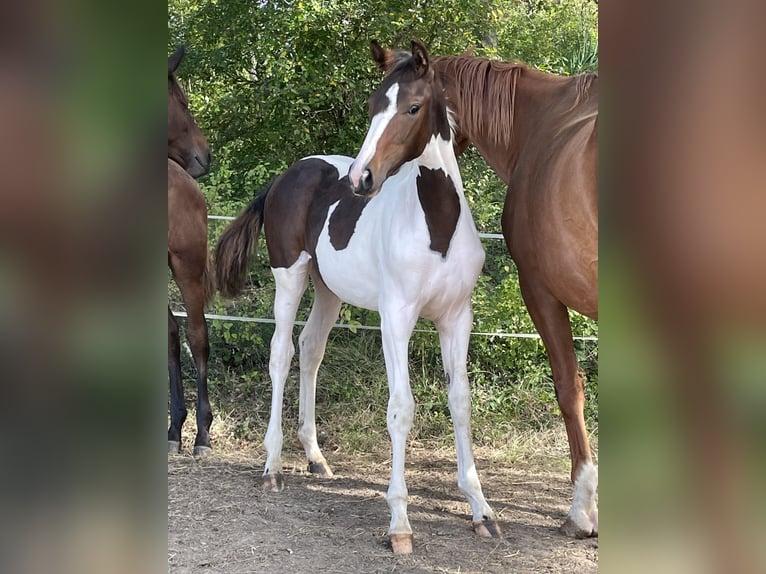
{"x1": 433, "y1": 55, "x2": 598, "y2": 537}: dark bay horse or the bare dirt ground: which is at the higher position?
{"x1": 433, "y1": 55, "x2": 598, "y2": 537}: dark bay horse

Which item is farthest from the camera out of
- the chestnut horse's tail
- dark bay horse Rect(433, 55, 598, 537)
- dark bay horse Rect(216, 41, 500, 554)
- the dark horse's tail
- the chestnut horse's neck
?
the chestnut horse's tail

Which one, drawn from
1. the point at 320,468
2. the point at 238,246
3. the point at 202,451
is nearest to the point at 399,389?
the point at 320,468

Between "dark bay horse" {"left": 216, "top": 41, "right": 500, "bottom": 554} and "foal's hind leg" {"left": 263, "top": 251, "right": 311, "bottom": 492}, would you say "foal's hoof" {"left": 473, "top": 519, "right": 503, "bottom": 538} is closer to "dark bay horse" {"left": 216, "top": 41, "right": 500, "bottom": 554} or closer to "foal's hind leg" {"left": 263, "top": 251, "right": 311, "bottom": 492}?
"dark bay horse" {"left": 216, "top": 41, "right": 500, "bottom": 554}

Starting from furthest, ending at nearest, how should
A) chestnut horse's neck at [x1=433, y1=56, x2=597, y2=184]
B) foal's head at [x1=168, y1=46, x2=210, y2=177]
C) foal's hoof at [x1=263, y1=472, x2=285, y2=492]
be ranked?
foal's head at [x1=168, y1=46, x2=210, y2=177] → foal's hoof at [x1=263, y1=472, x2=285, y2=492] → chestnut horse's neck at [x1=433, y1=56, x2=597, y2=184]

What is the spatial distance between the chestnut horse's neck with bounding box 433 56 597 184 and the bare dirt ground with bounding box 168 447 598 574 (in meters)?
1.56

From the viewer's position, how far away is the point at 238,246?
4395 millimetres

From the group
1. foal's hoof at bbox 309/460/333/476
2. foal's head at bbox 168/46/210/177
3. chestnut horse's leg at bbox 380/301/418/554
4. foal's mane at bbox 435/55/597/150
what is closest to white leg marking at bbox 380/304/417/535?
chestnut horse's leg at bbox 380/301/418/554

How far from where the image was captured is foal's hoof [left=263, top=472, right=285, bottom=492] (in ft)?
12.8

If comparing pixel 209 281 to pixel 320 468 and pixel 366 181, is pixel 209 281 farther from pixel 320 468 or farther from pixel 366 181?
pixel 366 181

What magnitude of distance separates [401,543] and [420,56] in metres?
1.93
